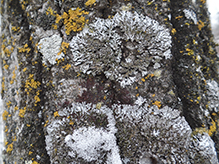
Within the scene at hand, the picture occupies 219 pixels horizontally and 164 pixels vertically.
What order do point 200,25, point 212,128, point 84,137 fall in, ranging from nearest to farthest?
point 84,137
point 212,128
point 200,25

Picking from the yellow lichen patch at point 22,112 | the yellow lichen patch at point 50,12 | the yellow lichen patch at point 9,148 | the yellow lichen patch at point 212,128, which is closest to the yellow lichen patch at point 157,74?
the yellow lichen patch at point 212,128

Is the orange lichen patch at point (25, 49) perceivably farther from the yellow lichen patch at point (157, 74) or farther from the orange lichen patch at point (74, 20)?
the yellow lichen patch at point (157, 74)

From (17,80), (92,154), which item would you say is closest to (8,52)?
(17,80)

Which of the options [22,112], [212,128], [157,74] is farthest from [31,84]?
[212,128]

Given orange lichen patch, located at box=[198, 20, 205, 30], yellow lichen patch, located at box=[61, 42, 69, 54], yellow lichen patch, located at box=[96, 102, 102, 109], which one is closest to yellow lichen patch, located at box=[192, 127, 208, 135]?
yellow lichen patch, located at box=[96, 102, 102, 109]

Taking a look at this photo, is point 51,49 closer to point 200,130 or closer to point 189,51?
point 189,51

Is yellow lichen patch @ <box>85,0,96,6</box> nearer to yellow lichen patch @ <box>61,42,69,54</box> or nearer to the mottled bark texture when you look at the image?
the mottled bark texture

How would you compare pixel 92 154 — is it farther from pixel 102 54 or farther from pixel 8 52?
pixel 8 52
